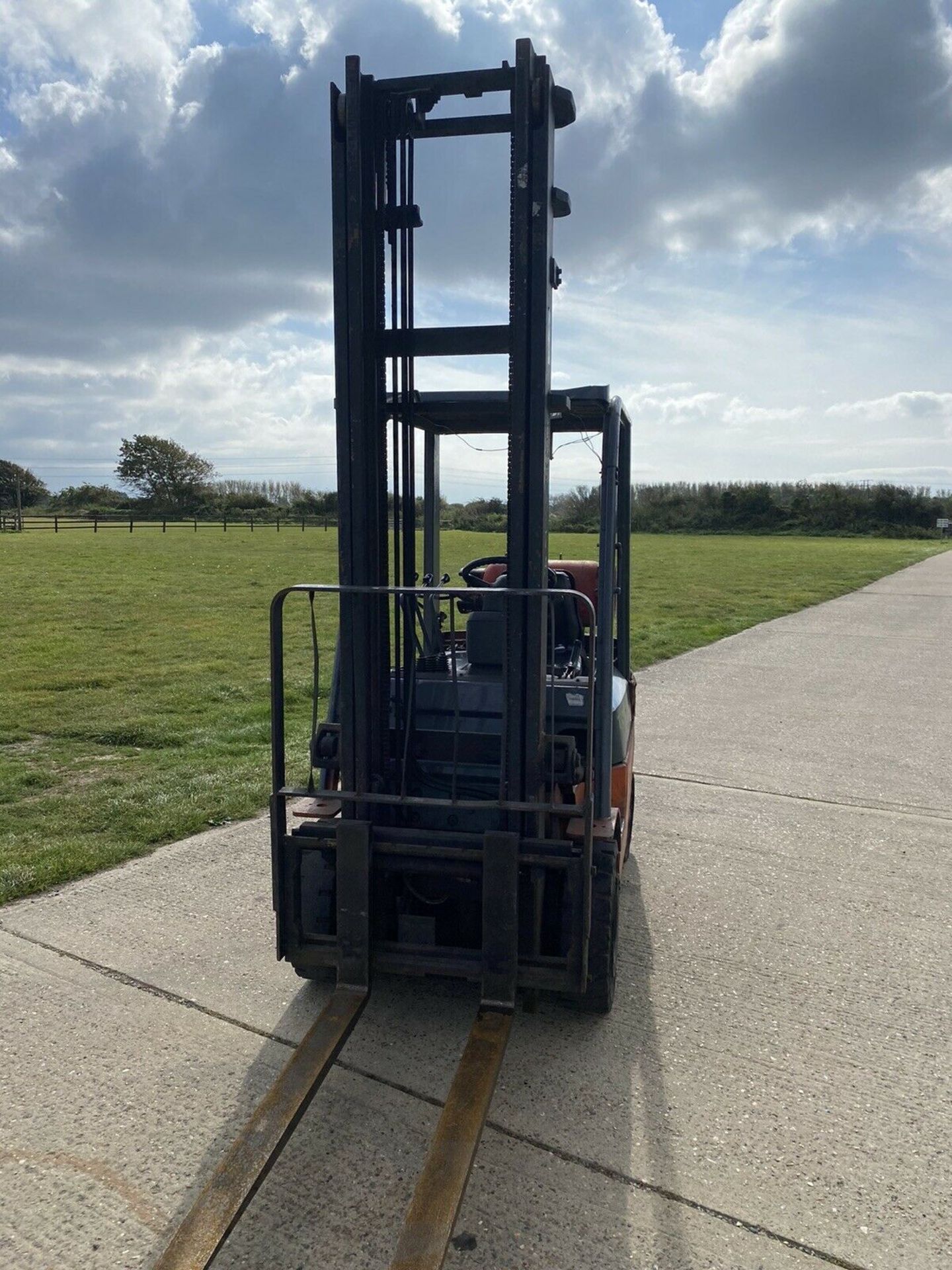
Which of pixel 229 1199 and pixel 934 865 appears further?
pixel 934 865

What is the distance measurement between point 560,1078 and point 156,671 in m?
9.14

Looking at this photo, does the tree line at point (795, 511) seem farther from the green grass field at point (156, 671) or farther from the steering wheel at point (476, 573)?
the steering wheel at point (476, 573)

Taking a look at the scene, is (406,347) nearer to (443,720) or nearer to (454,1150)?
(443,720)

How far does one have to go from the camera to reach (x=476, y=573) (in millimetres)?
4730

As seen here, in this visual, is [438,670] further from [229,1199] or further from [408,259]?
[229,1199]

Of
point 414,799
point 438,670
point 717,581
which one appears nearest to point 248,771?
point 438,670

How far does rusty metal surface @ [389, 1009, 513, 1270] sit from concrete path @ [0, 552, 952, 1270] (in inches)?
3.9

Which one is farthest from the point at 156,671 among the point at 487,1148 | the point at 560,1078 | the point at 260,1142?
the point at 487,1148

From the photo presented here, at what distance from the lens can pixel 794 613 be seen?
709 inches

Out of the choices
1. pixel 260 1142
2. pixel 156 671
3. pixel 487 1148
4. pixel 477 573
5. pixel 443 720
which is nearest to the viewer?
pixel 260 1142

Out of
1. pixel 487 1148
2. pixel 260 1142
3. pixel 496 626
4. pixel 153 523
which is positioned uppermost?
pixel 153 523

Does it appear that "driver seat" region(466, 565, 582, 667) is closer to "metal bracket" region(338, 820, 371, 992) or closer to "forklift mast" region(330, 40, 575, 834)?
"forklift mast" region(330, 40, 575, 834)

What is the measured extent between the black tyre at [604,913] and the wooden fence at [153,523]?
51196 mm

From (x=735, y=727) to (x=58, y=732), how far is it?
241 inches
